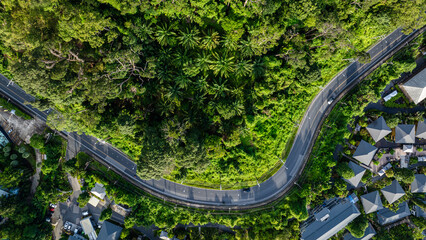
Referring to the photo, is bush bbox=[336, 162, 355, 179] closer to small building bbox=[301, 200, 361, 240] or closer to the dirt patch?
small building bbox=[301, 200, 361, 240]

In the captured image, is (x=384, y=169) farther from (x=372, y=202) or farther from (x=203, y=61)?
(x=203, y=61)

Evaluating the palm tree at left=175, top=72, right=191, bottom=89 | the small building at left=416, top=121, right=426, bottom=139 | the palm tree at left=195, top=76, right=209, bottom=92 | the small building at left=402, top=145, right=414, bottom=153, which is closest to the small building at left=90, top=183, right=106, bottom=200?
the palm tree at left=175, top=72, right=191, bottom=89

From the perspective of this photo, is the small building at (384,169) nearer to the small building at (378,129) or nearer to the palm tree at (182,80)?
the small building at (378,129)

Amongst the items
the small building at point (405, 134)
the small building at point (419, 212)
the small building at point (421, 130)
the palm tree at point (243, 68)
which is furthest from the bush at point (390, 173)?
the palm tree at point (243, 68)

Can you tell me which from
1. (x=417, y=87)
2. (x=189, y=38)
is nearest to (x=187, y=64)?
(x=189, y=38)

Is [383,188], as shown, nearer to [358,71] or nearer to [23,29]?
[358,71]

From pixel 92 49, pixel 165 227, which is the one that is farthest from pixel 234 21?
pixel 165 227
